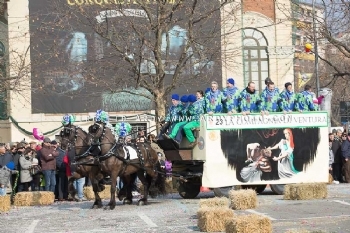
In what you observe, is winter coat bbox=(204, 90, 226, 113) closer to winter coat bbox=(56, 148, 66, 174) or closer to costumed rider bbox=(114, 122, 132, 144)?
costumed rider bbox=(114, 122, 132, 144)

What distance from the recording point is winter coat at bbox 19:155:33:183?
2242 centimetres

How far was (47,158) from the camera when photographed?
74.7ft

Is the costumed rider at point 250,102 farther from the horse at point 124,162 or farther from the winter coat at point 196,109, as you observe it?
the horse at point 124,162

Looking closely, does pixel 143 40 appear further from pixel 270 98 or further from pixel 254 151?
pixel 254 151

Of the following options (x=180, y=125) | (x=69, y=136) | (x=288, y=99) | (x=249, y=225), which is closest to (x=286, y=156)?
(x=288, y=99)

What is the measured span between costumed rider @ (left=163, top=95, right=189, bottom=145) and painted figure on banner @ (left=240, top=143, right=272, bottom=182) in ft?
5.44

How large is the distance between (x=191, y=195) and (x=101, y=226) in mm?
6481

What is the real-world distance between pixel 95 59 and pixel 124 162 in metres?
11.7

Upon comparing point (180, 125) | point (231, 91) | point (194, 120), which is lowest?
point (180, 125)

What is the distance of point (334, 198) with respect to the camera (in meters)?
19.3

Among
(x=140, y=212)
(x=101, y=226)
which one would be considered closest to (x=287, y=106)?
(x=140, y=212)

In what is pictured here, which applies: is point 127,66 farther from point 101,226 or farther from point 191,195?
point 101,226

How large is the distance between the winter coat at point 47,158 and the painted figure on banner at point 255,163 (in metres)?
5.77

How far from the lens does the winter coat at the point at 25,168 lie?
2242 centimetres
